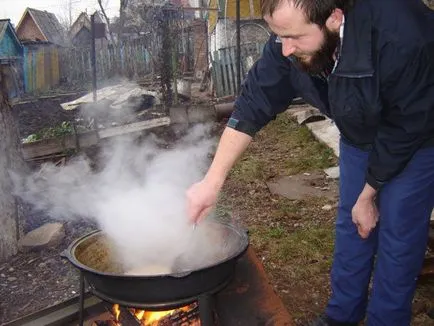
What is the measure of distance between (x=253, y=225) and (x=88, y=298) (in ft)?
7.27

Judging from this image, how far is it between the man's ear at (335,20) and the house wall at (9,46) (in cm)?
1993

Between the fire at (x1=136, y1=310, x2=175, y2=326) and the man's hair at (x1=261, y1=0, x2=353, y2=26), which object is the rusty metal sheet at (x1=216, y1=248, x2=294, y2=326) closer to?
the fire at (x1=136, y1=310, x2=175, y2=326)

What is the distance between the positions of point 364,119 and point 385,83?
0.19 meters

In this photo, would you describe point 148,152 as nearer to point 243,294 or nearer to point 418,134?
point 243,294

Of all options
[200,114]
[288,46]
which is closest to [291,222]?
[288,46]

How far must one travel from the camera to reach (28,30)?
101 feet

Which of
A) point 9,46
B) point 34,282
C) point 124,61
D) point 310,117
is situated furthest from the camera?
point 9,46

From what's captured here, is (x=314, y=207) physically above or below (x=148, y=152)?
below

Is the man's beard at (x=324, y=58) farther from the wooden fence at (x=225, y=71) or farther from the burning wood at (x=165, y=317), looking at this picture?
the wooden fence at (x=225, y=71)

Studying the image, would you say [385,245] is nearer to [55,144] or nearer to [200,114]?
[55,144]

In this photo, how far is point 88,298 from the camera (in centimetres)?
285

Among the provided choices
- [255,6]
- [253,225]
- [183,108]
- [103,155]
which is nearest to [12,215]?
[253,225]

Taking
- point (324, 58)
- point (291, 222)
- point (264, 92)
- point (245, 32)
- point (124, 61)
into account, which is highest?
point (245, 32)

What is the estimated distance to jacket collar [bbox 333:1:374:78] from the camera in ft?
5.88
